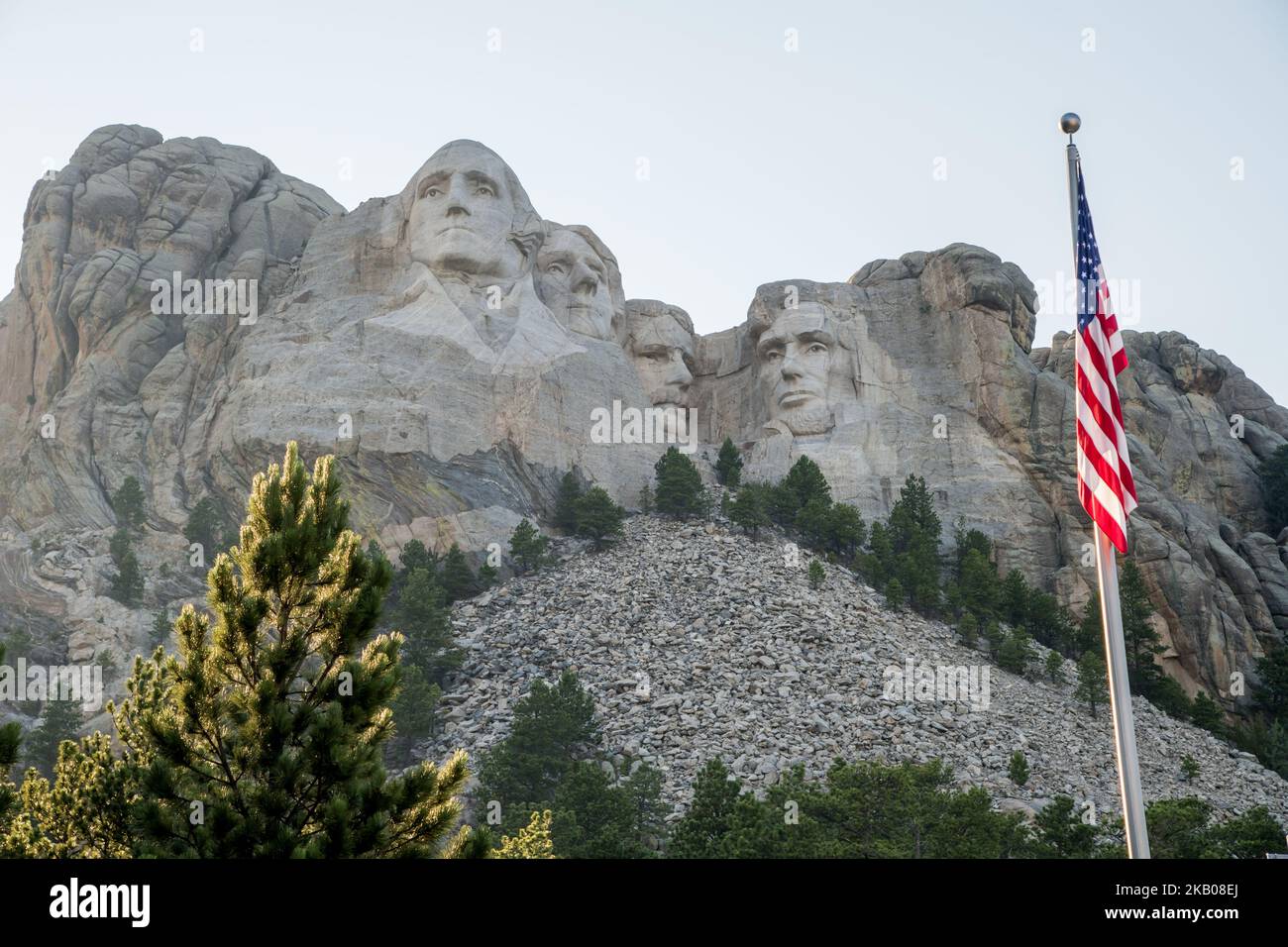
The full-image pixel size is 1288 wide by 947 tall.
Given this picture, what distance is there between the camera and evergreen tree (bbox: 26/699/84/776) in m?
33.8

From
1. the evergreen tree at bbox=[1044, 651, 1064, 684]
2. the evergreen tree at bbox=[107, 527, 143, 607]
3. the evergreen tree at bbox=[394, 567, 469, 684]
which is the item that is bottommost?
the evergreen tree at bbox=[1044, 651, 1064, 684]

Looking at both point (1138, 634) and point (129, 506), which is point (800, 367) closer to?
point (1138, 634)

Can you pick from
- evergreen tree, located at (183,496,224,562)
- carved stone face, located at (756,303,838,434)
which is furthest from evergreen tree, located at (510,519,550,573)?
carved stone face, located at (756,303,838,434)

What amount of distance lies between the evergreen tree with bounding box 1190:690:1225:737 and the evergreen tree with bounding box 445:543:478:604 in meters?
20.4

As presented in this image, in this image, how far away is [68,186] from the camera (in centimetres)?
5497

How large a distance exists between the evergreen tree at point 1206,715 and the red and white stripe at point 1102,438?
30.6 metres

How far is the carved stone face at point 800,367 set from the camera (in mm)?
53438

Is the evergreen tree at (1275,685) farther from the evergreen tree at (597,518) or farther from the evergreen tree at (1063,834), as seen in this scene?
the evergreen tree at (1063,834)

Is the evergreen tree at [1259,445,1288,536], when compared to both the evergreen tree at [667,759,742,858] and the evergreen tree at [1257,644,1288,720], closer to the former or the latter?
the evergreen tree at [1257,644,1288,720]

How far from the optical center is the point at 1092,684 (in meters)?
38.1

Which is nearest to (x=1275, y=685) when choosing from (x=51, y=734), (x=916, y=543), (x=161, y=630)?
(x=916, y=543)

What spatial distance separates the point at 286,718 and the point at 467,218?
123ft

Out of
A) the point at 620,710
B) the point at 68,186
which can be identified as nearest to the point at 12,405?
the point at 68,186

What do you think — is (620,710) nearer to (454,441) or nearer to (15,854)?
(454,441)
